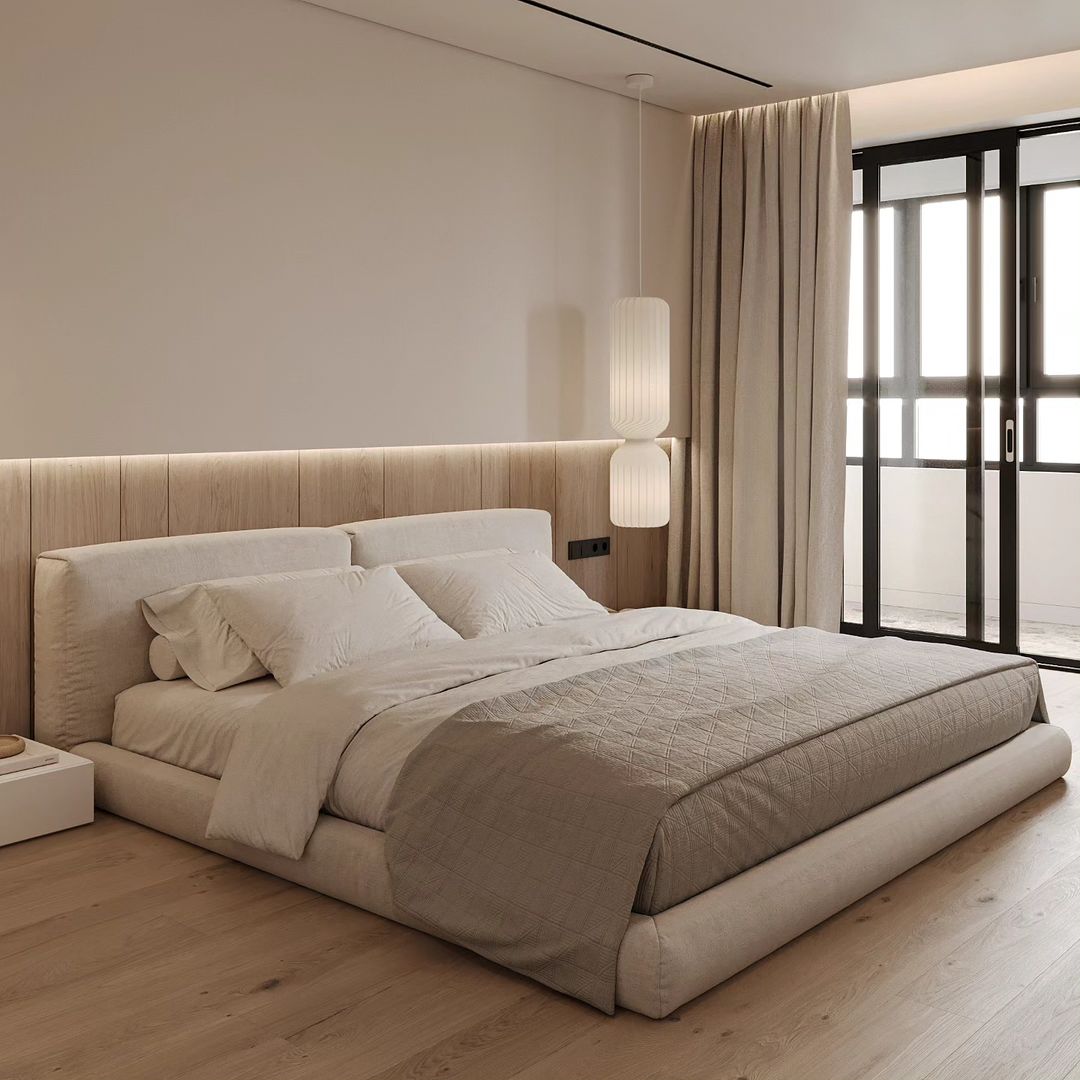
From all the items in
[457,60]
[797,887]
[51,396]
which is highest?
[457,60]

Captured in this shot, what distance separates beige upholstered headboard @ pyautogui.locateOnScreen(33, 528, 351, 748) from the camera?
361 centimetres

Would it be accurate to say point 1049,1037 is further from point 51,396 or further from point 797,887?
point 51,396

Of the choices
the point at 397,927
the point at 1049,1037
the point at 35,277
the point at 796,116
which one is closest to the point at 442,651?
the point at 397,927

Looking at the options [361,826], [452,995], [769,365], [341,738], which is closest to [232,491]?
[341,738]

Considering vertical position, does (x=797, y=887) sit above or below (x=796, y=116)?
below

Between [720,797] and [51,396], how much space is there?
2308mm

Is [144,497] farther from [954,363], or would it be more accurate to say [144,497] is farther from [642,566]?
[954,363]

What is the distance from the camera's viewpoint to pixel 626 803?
8.18ft

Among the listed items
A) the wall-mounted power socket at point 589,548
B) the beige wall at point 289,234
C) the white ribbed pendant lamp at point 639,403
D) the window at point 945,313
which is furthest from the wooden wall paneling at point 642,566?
the window at point 945,313

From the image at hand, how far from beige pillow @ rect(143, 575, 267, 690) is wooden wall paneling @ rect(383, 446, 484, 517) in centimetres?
108

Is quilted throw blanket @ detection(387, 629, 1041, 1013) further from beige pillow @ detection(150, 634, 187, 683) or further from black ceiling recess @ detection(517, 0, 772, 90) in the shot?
black ceiling recess @ detection(517, 0, 772, 90)

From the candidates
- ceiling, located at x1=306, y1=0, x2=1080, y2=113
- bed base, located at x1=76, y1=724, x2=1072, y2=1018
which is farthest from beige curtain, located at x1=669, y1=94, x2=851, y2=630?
bed base, located at x1=76, y1=724, x2=1072, y2=1018

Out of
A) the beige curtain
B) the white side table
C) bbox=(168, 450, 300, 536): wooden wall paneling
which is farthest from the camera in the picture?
the beige curtain

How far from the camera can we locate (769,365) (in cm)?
568
